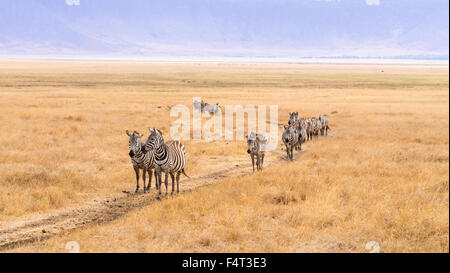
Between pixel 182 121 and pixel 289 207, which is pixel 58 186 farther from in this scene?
pixel 182 121

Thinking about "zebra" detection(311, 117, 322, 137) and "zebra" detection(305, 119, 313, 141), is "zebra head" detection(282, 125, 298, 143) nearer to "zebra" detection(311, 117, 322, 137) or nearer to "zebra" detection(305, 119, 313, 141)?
"zebra" detection(305, 119, 313, 141)

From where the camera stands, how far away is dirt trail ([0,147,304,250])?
10469 mm

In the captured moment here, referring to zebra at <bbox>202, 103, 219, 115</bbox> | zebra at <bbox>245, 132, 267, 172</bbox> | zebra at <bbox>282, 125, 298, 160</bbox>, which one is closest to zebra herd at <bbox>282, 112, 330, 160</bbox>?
zebra at <bbox>282, 125, 298, 160</bbox>

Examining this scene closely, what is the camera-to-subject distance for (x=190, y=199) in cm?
1262

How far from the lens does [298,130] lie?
79.6ft

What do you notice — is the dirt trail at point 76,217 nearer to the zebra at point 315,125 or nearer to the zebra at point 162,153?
the zebra at point 162,153

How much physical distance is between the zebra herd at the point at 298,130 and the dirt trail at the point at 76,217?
5532 mm

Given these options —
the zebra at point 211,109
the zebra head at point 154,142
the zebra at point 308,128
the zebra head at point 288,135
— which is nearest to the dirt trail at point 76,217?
the zebra head at point 154,142

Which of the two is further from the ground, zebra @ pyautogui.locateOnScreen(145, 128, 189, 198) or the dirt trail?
zebra @ pyautogui.locateOnScreen(145, 128, 189, 198)

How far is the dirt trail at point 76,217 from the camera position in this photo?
34.3ft

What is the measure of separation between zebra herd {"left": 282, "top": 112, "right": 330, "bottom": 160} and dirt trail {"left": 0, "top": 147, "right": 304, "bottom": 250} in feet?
18.1

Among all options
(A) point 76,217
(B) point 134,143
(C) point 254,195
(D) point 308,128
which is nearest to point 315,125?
(D) point 308,128

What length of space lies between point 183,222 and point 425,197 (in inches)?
277
